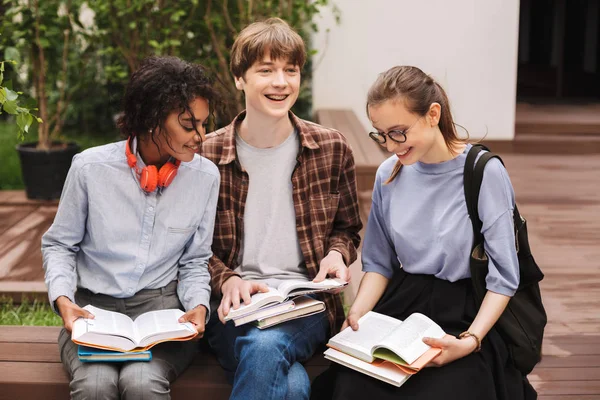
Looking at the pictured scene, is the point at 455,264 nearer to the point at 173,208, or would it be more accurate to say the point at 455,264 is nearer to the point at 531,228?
the point at 173,208

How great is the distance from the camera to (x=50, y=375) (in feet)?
8.82

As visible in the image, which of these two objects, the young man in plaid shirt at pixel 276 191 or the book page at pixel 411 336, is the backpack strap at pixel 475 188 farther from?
the young man in plaid shirt at pixel 276 191

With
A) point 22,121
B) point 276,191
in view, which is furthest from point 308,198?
point 22,121

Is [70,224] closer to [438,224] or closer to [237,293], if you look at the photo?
[237,293]

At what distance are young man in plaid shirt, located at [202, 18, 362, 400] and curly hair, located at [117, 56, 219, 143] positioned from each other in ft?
0.69

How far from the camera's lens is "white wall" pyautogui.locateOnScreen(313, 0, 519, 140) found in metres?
7.69

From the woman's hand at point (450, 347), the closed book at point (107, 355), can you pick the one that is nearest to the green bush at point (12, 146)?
the closed book at point (107, 355)

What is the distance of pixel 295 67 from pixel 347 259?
0.70m

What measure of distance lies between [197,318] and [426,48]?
225 inches

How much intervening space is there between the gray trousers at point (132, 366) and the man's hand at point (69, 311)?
13cm

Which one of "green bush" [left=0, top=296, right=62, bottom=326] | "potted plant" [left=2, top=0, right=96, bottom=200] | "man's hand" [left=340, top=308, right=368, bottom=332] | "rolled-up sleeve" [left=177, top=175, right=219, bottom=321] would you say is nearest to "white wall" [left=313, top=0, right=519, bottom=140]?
"potted plant" [left=2, top=0, right=96, bottom=200]

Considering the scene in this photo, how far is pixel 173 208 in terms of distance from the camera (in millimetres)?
2748

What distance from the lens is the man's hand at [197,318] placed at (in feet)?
8.46

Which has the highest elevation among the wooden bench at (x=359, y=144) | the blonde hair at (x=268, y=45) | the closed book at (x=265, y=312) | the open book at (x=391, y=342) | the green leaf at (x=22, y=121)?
the blonde hair at (x=268, y=45)
